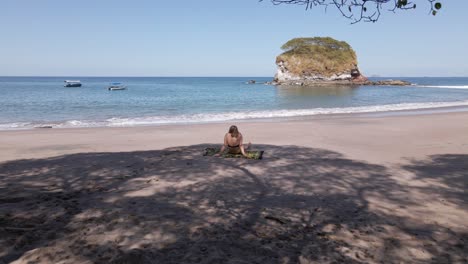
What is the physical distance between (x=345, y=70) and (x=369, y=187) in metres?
102

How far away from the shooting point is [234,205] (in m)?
5.64

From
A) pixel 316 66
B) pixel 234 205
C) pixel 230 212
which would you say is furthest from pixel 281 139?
pixel 316 66

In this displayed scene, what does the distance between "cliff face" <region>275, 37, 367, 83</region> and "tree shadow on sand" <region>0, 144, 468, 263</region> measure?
308 feet

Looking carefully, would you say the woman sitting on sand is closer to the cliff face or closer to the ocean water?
the ocean water

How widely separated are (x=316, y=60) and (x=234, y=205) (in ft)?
333

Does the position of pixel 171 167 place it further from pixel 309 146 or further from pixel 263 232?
pixel 309 146

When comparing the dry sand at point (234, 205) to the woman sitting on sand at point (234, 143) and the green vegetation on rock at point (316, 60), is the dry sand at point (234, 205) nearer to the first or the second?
the woman sitting on sand at point (234, 143)

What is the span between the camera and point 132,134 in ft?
48.4

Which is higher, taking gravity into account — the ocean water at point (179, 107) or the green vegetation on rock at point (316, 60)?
the green vegetation on rock at point (316, 60)

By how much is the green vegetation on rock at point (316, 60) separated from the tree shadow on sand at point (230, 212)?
9407 cm

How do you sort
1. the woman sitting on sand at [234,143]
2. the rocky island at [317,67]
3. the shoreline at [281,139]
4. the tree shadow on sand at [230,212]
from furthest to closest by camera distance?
1. the rocky island at [317,67]
2. the shoreline at [281,139]
3. the woman sitting on sand at [234,143]
4. the tree shadow on sand at [230,212]

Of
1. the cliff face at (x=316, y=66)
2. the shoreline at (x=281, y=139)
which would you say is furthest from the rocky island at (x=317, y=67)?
the shoreline at (x=281, y=139)

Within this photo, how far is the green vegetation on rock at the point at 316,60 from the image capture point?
327ft

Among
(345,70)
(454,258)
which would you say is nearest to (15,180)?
(454,258)
